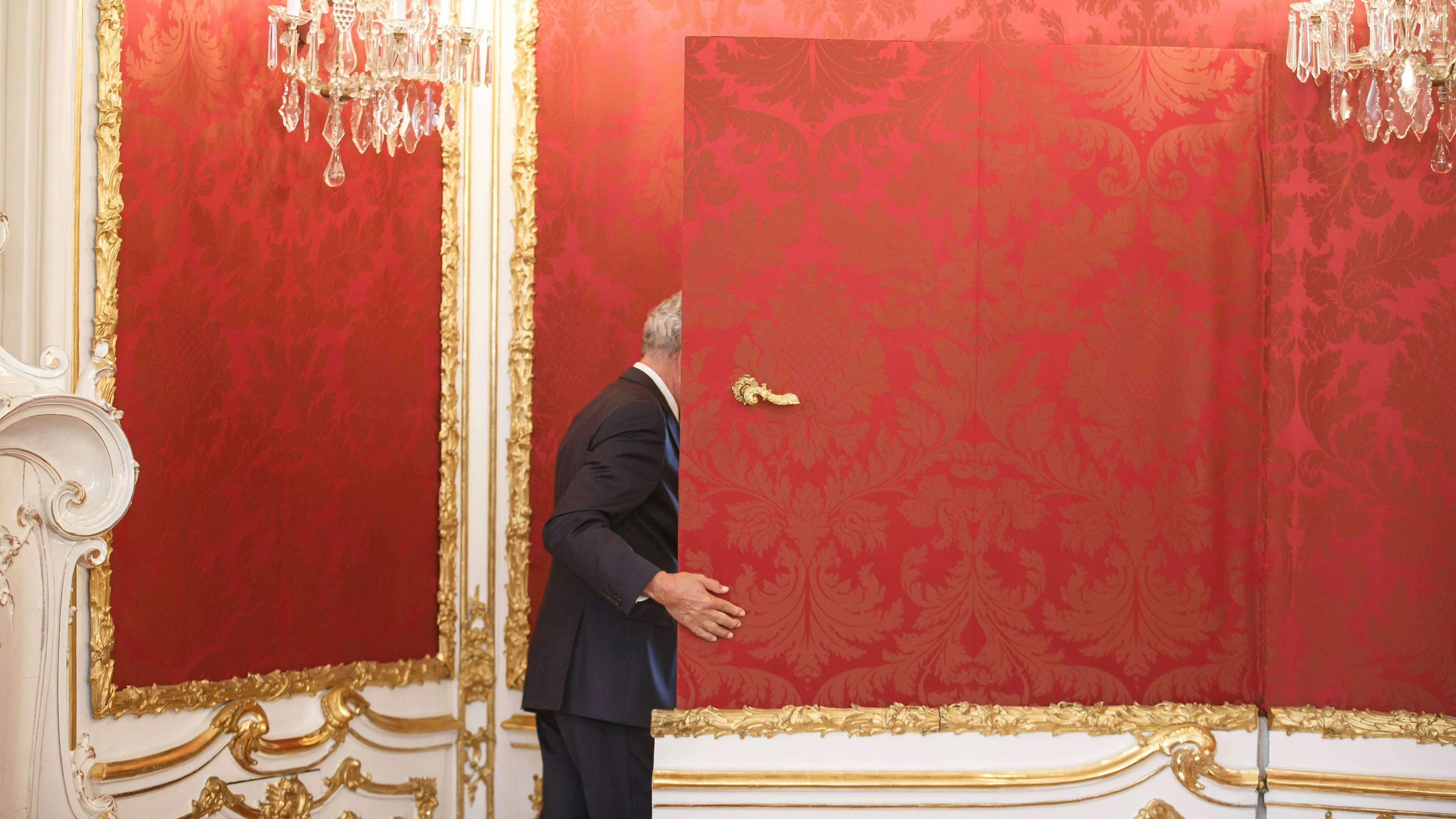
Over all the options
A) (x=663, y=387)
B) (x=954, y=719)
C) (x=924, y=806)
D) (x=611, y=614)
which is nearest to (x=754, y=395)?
(x=663, y=387)

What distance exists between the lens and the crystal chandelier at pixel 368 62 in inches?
103

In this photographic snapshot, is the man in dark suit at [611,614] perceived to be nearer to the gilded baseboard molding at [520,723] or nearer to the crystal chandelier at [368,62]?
the gilded baseboard molding at [520,723]

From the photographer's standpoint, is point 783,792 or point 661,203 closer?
point 783,792

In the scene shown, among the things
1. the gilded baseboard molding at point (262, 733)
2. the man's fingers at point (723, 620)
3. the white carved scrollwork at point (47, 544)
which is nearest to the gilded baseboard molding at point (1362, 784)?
the man's fingers at point (723, 620)

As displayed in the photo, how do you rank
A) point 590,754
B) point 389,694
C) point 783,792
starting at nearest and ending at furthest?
point 783,792 < point 590,754 < point 389,694

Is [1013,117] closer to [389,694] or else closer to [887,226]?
[887,226]

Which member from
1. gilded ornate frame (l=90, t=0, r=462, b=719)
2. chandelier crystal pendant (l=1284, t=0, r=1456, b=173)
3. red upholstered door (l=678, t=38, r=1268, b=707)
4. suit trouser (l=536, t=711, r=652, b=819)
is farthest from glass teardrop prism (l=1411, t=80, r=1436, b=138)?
gilded ornate frame (l=90, t=0, r=462, b=719)

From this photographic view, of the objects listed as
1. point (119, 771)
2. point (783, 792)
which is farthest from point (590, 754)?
point (119, 771)

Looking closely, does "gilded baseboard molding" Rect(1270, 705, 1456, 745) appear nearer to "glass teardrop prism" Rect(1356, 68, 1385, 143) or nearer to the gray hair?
"glass teardrop prism" Rect(1356, 68, 1385, 143)

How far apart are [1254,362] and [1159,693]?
2.27 ft

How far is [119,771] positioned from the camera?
2402 mm

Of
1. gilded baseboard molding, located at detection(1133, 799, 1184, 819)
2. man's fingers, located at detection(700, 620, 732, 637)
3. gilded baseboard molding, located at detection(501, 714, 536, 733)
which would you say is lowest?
gilded baseboard molding, located at detection(501, 714, 536, 733)

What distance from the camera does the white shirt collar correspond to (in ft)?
8.38

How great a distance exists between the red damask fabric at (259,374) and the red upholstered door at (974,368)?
1.10m
